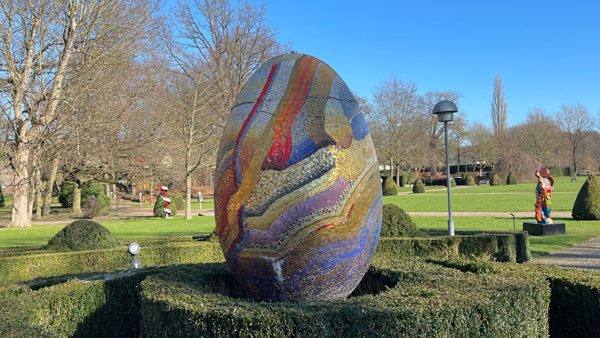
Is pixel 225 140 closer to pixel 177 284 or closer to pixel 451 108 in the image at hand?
pixel 177 284

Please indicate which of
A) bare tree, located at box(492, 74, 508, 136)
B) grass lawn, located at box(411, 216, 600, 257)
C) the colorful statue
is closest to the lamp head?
grass lawn, located at box(411, 216, 600, 257)

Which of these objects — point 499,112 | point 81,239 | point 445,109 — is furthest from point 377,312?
point 499,112

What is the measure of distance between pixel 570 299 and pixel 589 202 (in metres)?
16.4

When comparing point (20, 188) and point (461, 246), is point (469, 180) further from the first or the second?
point (461, 246)

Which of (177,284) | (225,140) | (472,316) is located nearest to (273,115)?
(225,140)

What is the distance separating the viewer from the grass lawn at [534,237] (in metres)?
13.2

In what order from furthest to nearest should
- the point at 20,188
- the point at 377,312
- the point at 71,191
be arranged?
the point at 71,191 → the point at 20,188 → the point at 377,312

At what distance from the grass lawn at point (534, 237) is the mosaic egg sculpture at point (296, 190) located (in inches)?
370

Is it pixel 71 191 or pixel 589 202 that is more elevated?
pixel 71 191

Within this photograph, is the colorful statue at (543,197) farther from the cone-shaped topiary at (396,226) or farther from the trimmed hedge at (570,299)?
the trimmed hedge at (570,299)

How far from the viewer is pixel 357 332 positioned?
3.70 metres

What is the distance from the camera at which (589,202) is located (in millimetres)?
A: 18938

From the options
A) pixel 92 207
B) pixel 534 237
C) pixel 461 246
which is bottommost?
pixel 534 237

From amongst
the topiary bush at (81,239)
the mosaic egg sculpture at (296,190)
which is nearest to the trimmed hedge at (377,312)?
the mosaic egg sculpture at (296,190)
